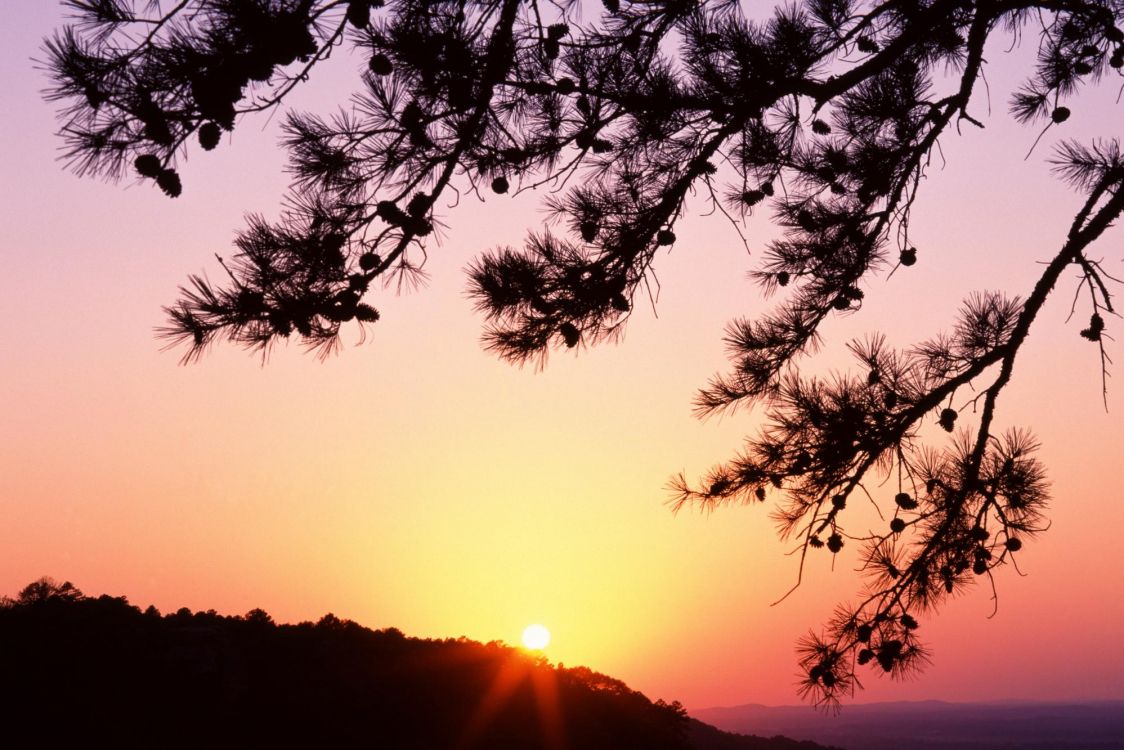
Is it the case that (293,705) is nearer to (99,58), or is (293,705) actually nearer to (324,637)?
(324,637)

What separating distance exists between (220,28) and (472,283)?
4.96 ft

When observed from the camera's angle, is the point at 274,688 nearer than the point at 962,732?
Yes

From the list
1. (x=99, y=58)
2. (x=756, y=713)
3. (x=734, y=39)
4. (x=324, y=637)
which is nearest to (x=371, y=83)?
(x=99, y=58)

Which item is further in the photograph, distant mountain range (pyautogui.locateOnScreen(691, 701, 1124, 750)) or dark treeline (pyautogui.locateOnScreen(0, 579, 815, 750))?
distant mountain range (pyautogui.locateOnScreen(691, 701, 1124, 750))

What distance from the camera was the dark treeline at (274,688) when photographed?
6.51 m

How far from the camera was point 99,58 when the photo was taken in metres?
2.79

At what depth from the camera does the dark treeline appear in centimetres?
651

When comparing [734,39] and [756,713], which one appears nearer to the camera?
[734,39]

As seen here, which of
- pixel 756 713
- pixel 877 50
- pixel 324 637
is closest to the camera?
pixel 877 50

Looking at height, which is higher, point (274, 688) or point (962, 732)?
point (274, 688)

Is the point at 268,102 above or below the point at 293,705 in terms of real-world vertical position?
above

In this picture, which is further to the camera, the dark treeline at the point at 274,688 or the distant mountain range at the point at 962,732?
the distant mountain range at the point at 962,732

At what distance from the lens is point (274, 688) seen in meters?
7.49

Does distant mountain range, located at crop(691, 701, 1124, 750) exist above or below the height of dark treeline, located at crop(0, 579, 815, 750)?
below
